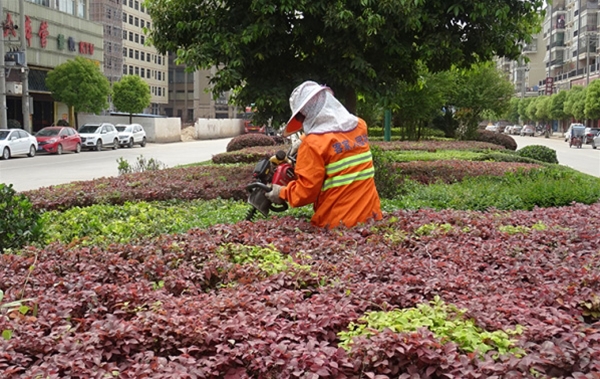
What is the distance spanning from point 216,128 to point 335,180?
58.9 m

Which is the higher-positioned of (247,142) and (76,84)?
(76,84)

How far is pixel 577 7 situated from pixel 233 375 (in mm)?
92965

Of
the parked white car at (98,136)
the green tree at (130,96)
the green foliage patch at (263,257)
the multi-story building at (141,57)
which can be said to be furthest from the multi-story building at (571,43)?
the green foliage patch at (263,257)

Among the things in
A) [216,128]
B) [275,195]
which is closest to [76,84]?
[216,128]

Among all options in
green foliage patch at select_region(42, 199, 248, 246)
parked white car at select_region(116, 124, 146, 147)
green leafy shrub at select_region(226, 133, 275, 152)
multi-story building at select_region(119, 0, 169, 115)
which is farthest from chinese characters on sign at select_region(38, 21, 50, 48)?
multi-story building at select_region(119, 0, 169, 115)

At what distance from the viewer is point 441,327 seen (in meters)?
3.29

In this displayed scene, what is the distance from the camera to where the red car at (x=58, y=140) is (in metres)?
32.0

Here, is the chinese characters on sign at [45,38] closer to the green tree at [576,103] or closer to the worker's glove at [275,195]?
the worker's glove at [275,195]

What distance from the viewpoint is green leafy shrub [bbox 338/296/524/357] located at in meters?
3.17

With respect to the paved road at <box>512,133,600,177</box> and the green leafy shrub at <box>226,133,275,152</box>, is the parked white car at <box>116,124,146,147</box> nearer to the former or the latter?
the green leafy shrub at <box>226,133,275,152</box>

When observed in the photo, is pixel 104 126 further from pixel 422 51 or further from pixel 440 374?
pixel 440 374

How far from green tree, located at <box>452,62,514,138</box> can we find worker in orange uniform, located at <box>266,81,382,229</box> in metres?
27.4

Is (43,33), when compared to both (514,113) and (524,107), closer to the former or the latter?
(524,107)

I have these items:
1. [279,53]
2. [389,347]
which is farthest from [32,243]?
[279,53]
